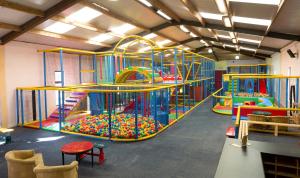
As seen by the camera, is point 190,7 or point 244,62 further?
point 244,62

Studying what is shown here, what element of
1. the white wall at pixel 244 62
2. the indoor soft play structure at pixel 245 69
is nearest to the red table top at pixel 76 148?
the indoor soft play structure at pixel 245 69

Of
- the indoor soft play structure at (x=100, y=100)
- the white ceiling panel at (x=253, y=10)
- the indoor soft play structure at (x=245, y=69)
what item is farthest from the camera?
the indoor soft play structure at (x=245, y=69)

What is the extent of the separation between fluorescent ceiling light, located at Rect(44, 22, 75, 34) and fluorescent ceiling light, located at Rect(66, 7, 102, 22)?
0.53 meters

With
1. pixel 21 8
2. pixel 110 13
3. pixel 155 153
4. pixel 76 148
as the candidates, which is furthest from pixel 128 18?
pixel 76 148

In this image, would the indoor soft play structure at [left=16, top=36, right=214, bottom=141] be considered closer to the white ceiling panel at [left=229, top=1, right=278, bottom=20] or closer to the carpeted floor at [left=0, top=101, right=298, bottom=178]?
the carpeted floor at [left=0, top=101, right=298, bottom=178]

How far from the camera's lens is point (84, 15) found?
7.90m

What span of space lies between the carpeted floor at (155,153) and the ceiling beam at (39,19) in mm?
3232

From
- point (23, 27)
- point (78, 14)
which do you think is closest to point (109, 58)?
point (78, 14)

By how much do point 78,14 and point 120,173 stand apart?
599 cm

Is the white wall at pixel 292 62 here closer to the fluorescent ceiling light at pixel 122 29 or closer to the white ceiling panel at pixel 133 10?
the white ceiling panel at pixel 133 10

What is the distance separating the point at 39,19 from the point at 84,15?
158 centimetres

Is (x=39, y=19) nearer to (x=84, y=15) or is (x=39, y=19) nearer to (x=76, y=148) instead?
(x=84, y=15)

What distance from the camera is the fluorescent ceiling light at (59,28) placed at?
8.06m

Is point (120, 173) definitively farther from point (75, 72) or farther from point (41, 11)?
point (75, 72)
